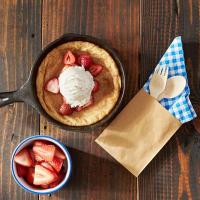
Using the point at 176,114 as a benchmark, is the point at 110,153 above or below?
below

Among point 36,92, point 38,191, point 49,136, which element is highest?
point 36,92

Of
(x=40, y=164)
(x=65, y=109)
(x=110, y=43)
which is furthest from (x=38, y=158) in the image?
(x=110, y=43)

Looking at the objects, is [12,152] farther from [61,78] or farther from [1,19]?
[1,19]

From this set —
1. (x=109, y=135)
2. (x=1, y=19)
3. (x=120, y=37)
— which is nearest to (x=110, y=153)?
(x=109, y=135)

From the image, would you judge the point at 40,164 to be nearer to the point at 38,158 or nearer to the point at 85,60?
the point at 38,158

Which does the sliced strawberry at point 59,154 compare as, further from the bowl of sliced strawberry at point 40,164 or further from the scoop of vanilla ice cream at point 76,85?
the scoop of vanilla ice cream at point 76,85
